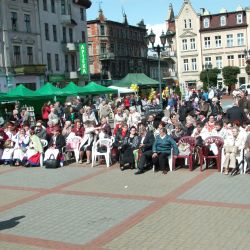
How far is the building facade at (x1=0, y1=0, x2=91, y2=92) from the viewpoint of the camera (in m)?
41.2

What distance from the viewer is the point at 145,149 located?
501 inches

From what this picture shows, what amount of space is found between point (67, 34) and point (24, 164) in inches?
1532

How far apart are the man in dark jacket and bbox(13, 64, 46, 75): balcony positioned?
30382 millimetres

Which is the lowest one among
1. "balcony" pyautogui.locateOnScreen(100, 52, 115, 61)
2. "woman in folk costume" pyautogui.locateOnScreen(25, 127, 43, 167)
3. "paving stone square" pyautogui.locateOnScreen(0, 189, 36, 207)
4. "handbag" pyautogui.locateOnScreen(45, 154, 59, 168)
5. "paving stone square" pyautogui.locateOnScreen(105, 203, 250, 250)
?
"paving stone square" pyautogui.locateOnScreen(105, 203, 250, 250)

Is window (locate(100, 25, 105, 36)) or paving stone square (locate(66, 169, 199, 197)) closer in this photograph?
paving stone square (locate(66, 169, 199, 197))

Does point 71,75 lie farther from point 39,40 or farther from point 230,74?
point 230,74

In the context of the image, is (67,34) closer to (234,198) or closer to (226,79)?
(226,79)

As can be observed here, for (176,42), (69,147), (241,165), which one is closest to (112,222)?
(241,165)

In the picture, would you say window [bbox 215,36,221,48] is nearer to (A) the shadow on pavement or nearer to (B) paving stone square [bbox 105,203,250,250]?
(B) paving stone square [bbox 105,203,250,250]

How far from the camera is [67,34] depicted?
51.9 meters

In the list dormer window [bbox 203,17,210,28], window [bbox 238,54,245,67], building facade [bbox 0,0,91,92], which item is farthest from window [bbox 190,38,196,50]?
building facade [bbox 0,0,91,92]

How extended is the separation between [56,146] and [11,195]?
3862mm

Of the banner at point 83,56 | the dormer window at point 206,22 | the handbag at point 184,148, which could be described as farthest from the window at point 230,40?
the handbag at point 184,148

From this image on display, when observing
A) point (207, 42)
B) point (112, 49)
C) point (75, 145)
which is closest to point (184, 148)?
point (75, 145)
